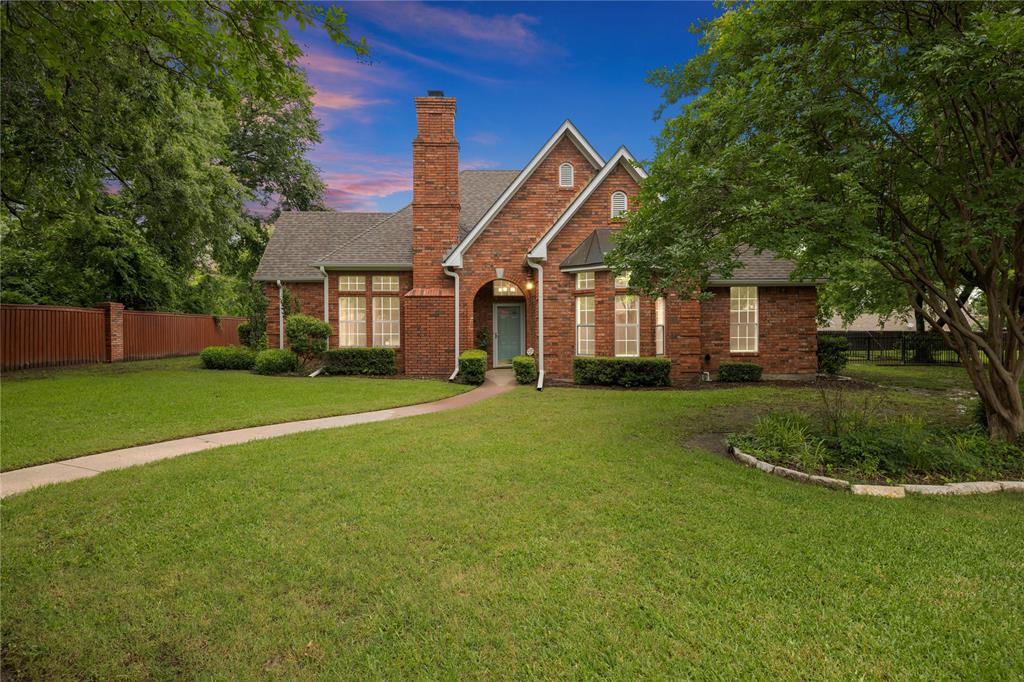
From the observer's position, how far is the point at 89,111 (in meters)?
10.6

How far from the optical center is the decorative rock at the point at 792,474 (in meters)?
5.38

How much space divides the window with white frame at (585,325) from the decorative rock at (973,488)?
9.09 m

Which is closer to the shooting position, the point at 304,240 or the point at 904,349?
the point at 304,240

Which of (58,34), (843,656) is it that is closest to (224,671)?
(843,656)

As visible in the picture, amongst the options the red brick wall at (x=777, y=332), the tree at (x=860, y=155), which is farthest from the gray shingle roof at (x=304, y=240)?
the tree at (x=860, y=155)

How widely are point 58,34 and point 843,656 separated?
21.5 ft

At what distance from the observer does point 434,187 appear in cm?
1534

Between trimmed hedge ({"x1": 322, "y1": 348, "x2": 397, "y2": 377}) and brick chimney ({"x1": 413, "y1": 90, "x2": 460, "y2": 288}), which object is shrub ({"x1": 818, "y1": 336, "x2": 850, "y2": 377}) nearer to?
brick chimney ({"x1": 413, "y1": 90, "x2": 460, "y2": 288})

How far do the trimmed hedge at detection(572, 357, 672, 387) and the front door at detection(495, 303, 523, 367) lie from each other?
199 inches

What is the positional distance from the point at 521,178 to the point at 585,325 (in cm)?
532

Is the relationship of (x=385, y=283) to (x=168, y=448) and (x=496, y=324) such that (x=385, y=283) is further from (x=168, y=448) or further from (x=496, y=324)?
(x=168, y=448)

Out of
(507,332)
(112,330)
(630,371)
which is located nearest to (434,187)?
(507,332)

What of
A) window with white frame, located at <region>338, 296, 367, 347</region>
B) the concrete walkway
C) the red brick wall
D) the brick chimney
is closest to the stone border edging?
the concrete walkway

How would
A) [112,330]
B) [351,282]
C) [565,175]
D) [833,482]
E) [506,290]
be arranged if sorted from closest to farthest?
1. [833,482]
2. [565,175]
3. [351,282]
4. [506,290]
5. [112,330]
